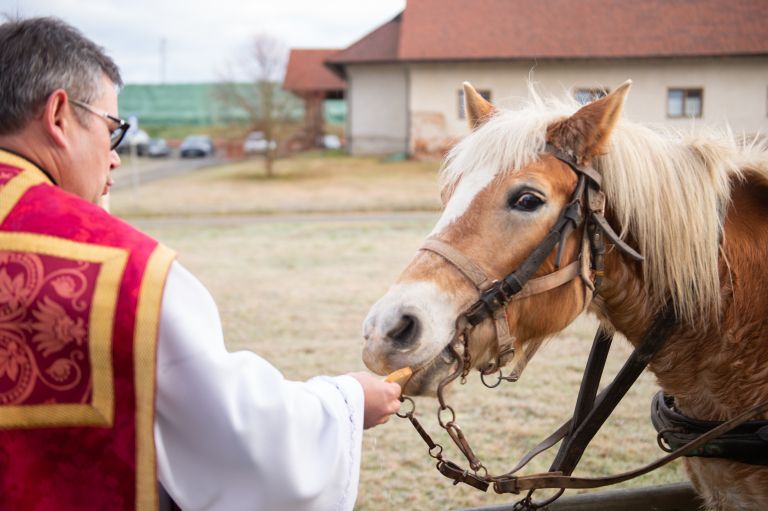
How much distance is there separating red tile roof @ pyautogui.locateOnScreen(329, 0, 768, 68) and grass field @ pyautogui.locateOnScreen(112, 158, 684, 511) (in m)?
9.95

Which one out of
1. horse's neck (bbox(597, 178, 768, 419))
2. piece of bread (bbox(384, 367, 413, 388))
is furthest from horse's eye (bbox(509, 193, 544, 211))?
piece of bread (bbox(384, 367, 413, 388))

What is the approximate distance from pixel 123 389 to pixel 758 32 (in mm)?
30290

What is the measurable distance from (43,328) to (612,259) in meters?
1.71

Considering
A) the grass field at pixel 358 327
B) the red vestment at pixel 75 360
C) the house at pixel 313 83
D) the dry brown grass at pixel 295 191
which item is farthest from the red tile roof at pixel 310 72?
the red vestment at pixel 75 360

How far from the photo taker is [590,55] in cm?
2678

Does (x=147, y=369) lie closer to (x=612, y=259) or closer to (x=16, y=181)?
(x=16, y=181)

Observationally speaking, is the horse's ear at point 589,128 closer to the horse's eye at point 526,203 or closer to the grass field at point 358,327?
the horse's eye at point 526,203

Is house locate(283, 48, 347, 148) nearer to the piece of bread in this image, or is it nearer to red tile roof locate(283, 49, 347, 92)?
red tile roof locate(283, 49, 347, 92)

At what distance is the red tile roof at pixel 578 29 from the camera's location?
26.7 metres

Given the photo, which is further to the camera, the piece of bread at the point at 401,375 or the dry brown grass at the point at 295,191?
the dry brown grass at the point at 295,191

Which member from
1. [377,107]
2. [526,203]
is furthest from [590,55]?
[526,203]

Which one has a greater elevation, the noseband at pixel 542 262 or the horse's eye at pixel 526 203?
the horse's eye at pixel 526 203

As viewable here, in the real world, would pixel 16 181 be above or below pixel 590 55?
below

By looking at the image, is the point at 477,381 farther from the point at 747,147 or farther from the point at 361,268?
the point at 361,268
